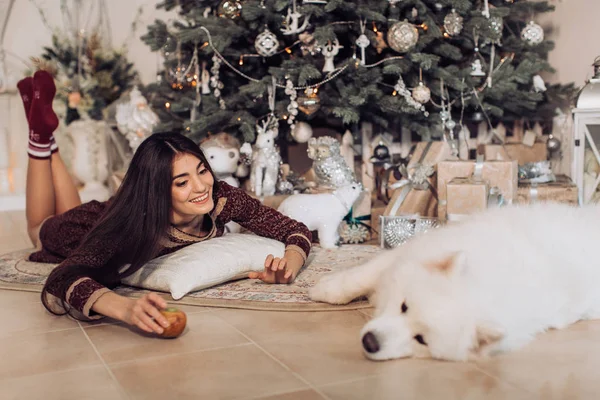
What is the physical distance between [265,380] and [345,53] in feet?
7.98

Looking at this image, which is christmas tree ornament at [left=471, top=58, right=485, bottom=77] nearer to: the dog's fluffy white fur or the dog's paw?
the dog's fluffy white fur

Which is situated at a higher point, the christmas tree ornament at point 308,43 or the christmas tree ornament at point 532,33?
the christmas tree ornament at point 532,33

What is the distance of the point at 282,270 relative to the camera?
2229 mm

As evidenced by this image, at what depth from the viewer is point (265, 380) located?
1441mm

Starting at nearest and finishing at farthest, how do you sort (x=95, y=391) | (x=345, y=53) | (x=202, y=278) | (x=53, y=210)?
(x=95, y=391) → (x=202, y=278) → (x=53, y=210) → (x=345, y=53)

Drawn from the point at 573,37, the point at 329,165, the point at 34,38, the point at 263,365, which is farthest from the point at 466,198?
the point at 34,38

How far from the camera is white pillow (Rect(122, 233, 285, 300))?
2.14 m

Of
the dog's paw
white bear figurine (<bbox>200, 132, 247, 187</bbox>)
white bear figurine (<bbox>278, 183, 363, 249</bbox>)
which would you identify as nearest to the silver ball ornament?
white bear figurine (<bbox>278, 183, 363, 249</bbox>)

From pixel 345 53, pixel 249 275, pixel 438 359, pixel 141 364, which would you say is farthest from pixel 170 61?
pixel 438 359

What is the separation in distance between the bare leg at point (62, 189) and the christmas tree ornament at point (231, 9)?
1085 mm

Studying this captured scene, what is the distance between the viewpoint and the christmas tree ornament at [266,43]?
10.6 feet

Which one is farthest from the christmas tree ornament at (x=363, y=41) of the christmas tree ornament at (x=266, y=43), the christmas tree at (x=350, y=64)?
the christmas tree ornament at (x=266, y=43)

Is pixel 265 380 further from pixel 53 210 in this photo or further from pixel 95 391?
pixel 53 210

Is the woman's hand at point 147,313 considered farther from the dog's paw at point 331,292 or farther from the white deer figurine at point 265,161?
the white deer figurine at point 265,161
